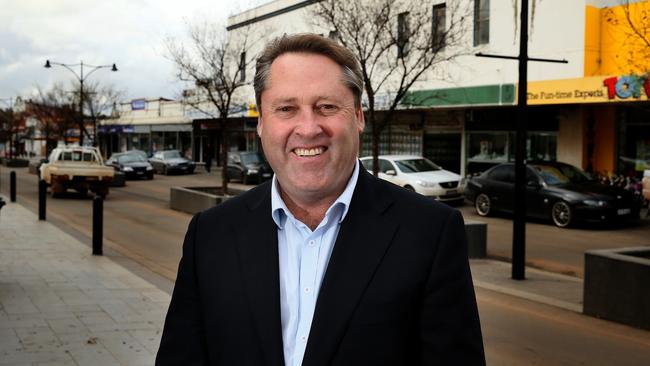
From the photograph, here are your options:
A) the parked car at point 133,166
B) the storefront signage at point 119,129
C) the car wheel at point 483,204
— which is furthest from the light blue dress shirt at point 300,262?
the storefront signage at point 119,129

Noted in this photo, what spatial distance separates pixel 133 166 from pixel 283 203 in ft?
120

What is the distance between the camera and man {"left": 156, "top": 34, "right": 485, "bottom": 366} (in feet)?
6.81

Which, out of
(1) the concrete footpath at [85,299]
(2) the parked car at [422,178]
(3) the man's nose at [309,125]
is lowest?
(1) the concrete footpath at [85,299]

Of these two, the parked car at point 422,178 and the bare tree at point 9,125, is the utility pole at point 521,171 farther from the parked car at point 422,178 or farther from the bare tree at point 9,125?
the bare tree at point 9,125

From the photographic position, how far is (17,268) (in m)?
10.7

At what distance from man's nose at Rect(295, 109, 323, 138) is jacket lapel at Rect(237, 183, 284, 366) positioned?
0.29 meters

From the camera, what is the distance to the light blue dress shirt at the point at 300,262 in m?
2.16

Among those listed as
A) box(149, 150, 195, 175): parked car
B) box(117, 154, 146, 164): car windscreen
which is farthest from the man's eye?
box(149, 150, 195, 175): parked car

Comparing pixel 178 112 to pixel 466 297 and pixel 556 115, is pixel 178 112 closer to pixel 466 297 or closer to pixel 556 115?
pixel 556 115

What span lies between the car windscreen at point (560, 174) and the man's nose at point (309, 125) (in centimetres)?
1680

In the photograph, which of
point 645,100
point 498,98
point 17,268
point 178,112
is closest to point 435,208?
point 17,268

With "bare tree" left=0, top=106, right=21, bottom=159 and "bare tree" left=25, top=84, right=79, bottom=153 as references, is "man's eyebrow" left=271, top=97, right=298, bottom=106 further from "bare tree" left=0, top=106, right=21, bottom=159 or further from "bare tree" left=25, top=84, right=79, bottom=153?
"bare tree" left=0, top=106, right=21, bottom=159

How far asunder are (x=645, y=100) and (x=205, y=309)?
19.7 metres

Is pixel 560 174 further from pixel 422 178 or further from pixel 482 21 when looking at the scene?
pixel 482 21
